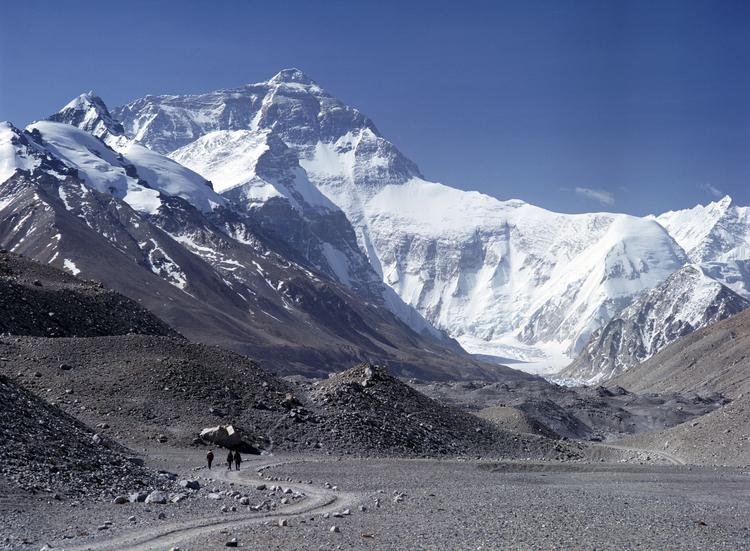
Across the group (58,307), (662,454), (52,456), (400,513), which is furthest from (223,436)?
(662,454)

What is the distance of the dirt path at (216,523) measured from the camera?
2502 cm

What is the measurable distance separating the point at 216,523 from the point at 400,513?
21.9 feet

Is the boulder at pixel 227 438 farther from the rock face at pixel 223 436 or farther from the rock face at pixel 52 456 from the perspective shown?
the rock face at pixel 52 456

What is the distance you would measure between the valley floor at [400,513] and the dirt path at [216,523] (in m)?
0.05

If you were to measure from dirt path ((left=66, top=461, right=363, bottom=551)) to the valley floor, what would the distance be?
0.05 metres

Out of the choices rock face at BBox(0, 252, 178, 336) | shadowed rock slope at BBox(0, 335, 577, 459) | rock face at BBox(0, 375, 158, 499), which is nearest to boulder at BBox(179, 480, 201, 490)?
rock face at BBox(0, 375, 158, 499)

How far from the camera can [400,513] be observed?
32.6m

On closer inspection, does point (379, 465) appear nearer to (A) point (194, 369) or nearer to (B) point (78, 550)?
(A) point (194, 369)

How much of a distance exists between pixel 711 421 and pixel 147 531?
64101 mm

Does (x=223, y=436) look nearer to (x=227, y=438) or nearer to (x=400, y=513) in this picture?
(x=227, y=438)

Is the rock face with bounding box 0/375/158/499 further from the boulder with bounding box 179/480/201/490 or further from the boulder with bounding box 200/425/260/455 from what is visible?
the boulder with bounding box 200/425/260/455

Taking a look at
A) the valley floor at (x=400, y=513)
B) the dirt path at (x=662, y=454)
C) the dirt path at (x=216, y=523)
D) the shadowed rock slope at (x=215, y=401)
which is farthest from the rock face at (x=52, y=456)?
the dirt path at (x=662, y=454)

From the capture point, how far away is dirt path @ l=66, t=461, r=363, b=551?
2502 centimetres

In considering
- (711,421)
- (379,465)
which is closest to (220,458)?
(379,465)
